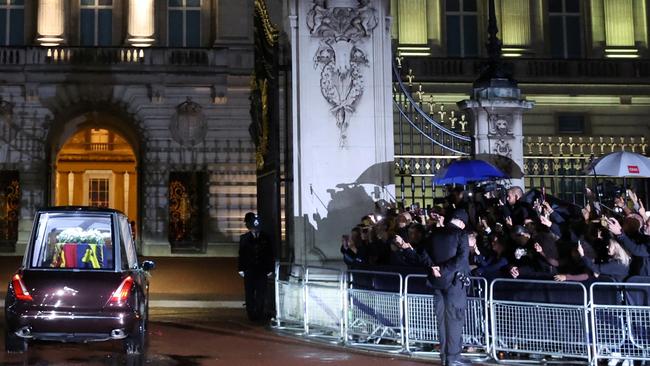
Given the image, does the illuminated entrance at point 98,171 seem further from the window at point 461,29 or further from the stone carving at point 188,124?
the window at point 461,29

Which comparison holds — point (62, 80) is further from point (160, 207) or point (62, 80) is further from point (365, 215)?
point (365, 215)

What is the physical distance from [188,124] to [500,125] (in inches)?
861

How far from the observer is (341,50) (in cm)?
1341

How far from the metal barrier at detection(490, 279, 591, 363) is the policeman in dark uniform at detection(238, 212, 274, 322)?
16.3ft

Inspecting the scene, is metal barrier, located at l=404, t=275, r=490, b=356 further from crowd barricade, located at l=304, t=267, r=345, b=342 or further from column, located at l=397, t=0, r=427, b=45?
column, located at l=397, t=0, r=427, b=45

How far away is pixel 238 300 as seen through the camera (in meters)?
17.6

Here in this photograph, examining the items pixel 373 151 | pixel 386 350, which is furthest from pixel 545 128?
pixel 386 350

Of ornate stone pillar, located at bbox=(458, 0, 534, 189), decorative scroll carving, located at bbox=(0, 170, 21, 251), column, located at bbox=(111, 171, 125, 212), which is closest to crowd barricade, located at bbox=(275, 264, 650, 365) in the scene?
ornate stone pillar, located at bbox=(458, 0, 534, 189)

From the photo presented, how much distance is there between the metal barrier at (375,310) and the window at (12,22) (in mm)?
27158

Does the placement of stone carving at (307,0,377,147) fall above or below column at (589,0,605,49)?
below

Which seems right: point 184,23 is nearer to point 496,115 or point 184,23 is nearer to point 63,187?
point 63,187

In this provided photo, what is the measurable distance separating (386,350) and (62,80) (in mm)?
25992

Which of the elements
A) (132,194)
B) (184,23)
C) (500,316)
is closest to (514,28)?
(184,23)

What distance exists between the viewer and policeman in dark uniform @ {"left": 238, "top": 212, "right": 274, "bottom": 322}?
14.2 m
